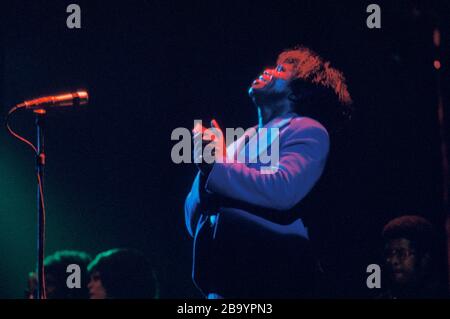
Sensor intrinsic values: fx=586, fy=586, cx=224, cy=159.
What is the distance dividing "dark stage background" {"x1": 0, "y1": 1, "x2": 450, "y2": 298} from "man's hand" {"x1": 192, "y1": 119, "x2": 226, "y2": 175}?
948 millimetres

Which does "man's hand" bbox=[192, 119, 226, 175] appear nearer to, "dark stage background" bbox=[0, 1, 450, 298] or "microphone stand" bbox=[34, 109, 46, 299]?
"microphone stand" bbox=[34, 109, 46, 299]

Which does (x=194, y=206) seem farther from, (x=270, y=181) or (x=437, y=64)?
(x=437, y=64)

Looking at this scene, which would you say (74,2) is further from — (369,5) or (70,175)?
(369,5)

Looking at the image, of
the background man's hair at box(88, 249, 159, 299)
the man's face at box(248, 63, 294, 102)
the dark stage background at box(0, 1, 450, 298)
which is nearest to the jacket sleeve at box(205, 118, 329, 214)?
the man's face at box(248, 63, 294, 102)

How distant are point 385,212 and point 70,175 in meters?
2.19

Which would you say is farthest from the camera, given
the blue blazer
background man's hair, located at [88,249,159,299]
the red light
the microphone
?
background man's hair, located at [88,249,159,299]

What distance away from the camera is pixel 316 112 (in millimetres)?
3164

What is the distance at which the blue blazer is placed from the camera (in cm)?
260

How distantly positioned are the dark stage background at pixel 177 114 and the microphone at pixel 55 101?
1.14 metres

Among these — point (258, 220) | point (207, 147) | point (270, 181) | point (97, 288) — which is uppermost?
point (207, 147)

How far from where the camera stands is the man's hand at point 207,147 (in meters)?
2.54

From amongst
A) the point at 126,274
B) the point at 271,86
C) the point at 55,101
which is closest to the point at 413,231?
the point at 271,86

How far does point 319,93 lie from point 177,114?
1.15 meters

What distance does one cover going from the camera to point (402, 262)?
3.63m
